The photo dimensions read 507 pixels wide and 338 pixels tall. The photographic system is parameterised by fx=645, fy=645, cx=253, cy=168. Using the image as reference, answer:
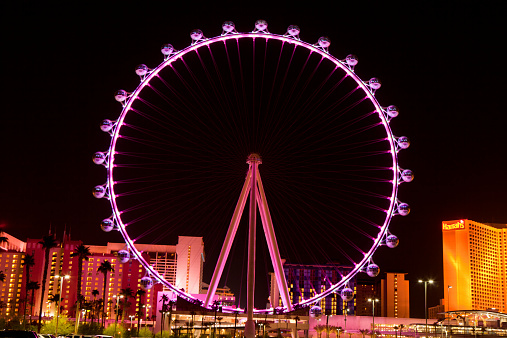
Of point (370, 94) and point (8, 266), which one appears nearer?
point (370, 94)

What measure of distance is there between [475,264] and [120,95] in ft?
498

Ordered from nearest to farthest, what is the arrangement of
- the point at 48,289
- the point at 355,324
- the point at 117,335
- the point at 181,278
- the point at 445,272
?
the point at 117,335 < the point at 355,324 < the point at 48,289 < the point at 445,272 < the point at 181,278

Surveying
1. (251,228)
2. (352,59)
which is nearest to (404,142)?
(352,59)

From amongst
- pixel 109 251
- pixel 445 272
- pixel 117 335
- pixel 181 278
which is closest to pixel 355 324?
pixel 117 335

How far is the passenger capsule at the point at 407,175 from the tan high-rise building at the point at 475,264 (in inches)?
5314

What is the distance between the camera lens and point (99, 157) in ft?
116

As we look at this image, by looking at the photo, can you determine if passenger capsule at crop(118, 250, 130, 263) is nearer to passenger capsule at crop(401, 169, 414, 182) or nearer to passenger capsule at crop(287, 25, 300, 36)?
passenger capsule at crop(287, 25, 300, 36)

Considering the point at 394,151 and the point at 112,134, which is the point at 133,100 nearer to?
the point at 112,134

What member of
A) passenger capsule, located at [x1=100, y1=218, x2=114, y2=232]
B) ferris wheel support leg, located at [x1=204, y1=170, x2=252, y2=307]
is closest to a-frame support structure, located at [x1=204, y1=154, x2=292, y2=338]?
ferris wheel support leg, located at [x1=204, y1=170, x2=252, y2=307]

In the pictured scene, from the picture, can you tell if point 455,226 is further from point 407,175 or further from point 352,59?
point 352,59

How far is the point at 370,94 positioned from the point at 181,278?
155 metres

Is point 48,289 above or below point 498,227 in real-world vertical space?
below

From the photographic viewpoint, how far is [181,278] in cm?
18512

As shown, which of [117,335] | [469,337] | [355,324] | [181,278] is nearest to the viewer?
[117,335]
